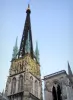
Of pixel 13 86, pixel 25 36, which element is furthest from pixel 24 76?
pixel 25 36

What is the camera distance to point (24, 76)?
4950 cm

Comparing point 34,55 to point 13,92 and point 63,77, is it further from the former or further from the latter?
point 63,77

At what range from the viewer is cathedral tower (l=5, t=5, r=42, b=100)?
152 feet

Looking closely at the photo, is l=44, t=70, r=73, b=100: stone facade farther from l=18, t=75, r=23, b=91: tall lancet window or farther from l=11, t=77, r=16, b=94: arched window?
l=11, t=77, r=16, b=94: arched window

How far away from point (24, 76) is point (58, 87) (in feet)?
75.8

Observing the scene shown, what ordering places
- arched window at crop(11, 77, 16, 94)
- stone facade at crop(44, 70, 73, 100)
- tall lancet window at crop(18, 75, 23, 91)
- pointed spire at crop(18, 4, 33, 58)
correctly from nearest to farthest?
1. stone facade at crop(44, 70, 73, 100)
2. tall lancet window at crop(18, 75, 23, 91)
3. arched window at crop(11, 77, 16, 94)
4. pointed spire at crop(18, 4, 33, 58)

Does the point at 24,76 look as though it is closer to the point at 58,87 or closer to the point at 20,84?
the point at 20,84

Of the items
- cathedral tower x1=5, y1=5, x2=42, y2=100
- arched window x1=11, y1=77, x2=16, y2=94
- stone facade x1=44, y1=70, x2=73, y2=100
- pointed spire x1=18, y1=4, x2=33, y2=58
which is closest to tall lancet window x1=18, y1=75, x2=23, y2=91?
cathedral tower x1=5, y1=5, x2=42, y2=100

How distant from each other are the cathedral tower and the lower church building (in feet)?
50.8

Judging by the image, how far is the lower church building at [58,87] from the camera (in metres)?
26.4

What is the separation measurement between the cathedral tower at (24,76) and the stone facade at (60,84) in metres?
15.4

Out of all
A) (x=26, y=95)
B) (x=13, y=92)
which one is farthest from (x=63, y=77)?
(x=13, y=92)

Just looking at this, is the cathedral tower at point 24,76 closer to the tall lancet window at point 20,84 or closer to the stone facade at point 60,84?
the tall lancet window at point 20,84

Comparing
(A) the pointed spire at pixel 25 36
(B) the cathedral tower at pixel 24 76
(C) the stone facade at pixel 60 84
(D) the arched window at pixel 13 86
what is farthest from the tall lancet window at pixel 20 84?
(C) the stone facade at pixel 60 84
